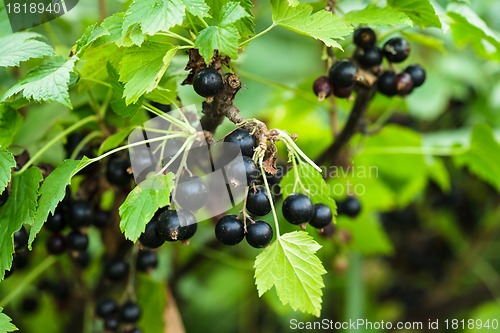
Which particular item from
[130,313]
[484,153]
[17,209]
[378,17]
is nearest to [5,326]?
[17,209]

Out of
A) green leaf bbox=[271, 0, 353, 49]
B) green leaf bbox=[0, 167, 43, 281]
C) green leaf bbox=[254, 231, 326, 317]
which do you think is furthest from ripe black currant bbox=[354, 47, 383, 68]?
green leaf bbox=[0, 167, 43, 281]

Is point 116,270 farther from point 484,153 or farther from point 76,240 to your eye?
point 484,153

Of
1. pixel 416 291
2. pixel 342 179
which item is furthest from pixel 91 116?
pixel 416 291

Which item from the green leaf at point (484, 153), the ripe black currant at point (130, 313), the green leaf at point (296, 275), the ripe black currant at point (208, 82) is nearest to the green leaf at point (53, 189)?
the ripe black currant at point (208, 82)

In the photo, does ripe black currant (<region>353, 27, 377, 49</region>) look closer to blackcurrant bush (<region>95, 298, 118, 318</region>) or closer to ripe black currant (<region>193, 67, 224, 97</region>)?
ripe black currant (<region>193, 67, 224, 97</region>)

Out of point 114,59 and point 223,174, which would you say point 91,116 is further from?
point 223,174

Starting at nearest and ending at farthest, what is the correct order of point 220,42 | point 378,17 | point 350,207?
point 220,42
point 378,17
point 350,207

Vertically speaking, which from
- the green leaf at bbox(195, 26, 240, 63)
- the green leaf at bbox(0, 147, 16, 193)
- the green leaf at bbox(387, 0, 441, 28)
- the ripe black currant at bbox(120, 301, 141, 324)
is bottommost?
the ripe black currant at bbox(120, 301, 141, 324)
